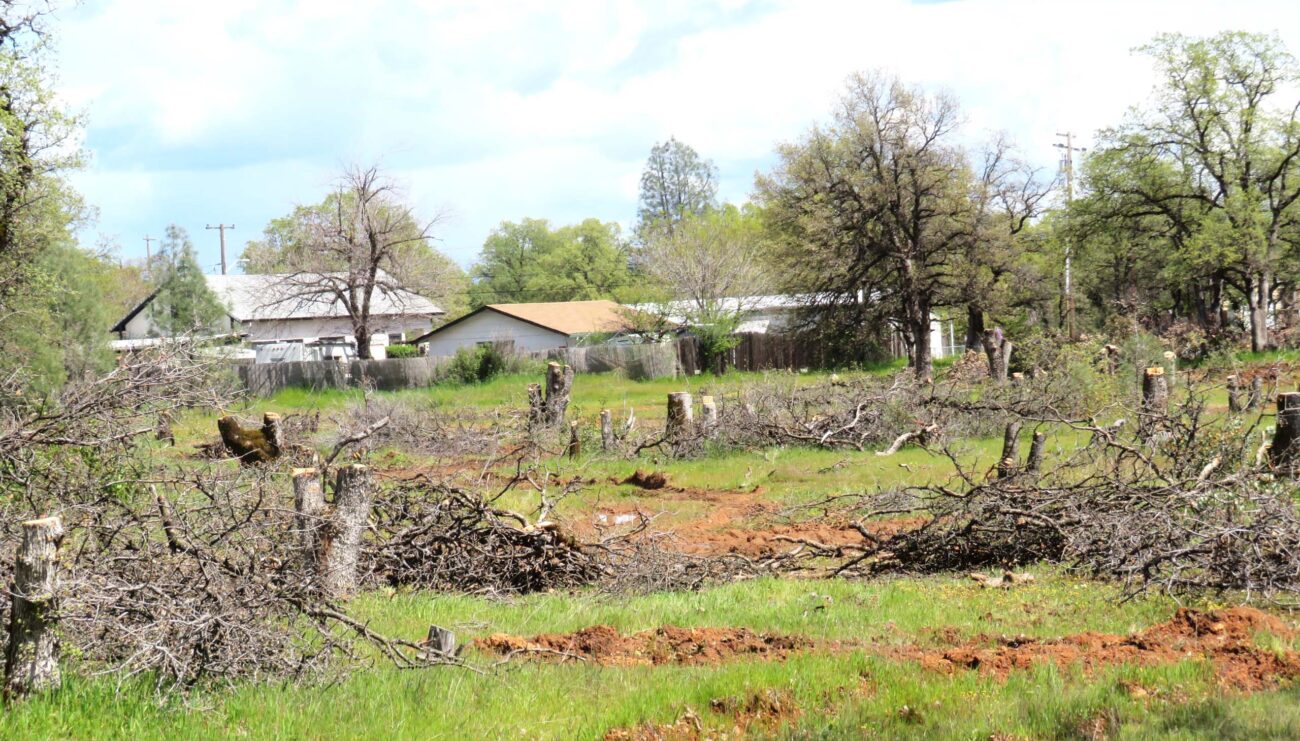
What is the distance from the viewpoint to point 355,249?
51.2 metres

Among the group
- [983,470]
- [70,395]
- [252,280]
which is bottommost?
[983,470]

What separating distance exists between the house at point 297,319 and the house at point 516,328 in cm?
183

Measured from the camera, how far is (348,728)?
529 centimetres

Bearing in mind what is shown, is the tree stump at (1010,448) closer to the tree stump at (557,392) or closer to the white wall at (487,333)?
the tree stump at (557,392)

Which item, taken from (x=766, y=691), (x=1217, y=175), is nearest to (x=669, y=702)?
(x=766, y=691)

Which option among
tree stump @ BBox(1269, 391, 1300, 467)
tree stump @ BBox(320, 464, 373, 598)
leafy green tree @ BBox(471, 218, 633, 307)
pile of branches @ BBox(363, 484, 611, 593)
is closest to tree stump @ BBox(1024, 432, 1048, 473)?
tree stump @ BBox(1269, 391, 1300, 467)

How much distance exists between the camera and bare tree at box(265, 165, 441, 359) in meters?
51.1

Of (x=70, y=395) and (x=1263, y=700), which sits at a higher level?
(x=70, y=395)

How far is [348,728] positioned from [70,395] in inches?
165

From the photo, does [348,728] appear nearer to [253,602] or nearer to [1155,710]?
[253,602]

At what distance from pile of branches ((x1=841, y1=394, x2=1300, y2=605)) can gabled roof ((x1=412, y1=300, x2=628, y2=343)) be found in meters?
45.5

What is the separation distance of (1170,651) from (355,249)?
1888 inches

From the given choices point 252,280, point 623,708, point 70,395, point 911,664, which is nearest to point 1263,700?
point 911,664

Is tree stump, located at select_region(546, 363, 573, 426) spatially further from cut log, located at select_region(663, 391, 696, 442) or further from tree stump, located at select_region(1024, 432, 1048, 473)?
tree stump, located at select_region(1024, 432, 1048, 473)
